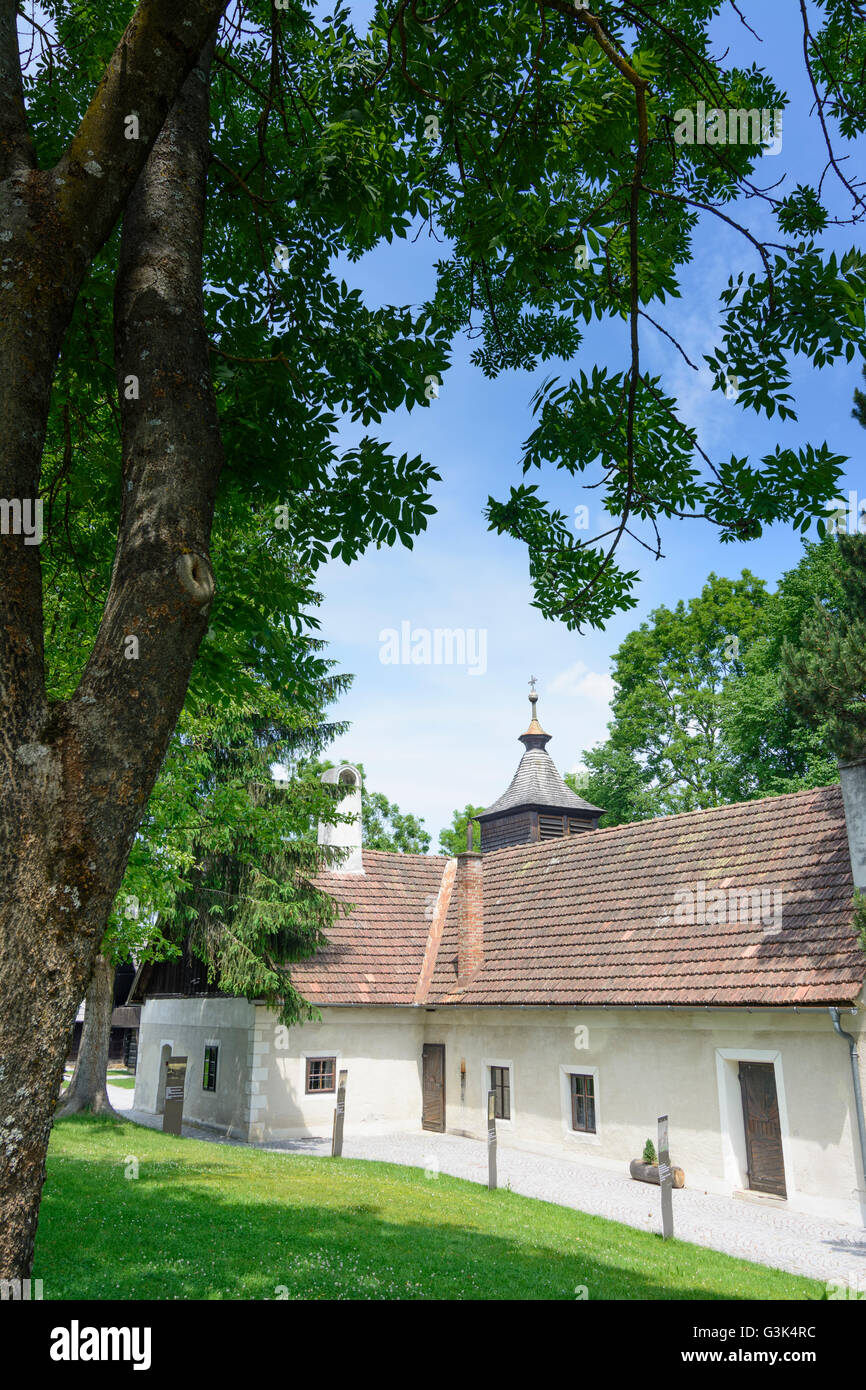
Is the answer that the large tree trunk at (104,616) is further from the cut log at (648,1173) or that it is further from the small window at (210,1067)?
the small window at (210,1067)

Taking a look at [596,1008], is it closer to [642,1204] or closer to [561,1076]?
[561,1076]

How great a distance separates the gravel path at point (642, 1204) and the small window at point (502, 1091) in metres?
0.74

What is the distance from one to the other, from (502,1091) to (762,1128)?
274 inches

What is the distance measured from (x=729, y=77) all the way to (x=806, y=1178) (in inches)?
548

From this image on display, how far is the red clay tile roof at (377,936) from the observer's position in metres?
21.8

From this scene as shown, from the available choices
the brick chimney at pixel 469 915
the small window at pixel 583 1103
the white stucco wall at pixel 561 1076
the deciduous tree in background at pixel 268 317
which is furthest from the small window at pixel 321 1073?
the deciduous tree in background at pixel 268 317

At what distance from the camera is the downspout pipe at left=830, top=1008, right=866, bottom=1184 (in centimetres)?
1266

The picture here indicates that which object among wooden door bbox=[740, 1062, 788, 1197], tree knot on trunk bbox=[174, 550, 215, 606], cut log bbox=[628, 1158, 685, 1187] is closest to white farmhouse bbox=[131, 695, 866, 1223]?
wooden door bbox=[740, 1062, 788, 1197]

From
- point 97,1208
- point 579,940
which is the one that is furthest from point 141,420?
point 579,940

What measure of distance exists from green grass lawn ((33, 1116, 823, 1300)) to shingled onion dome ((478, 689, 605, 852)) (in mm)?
19354

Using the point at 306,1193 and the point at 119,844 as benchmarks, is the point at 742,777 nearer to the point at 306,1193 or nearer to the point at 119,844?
the point at 306,1193

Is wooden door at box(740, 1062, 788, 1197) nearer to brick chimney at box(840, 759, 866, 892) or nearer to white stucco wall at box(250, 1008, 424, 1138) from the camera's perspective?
brick chimney at box(840, 759, 866, 892)

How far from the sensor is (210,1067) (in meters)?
22.9

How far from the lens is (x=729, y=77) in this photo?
6.41 metres
